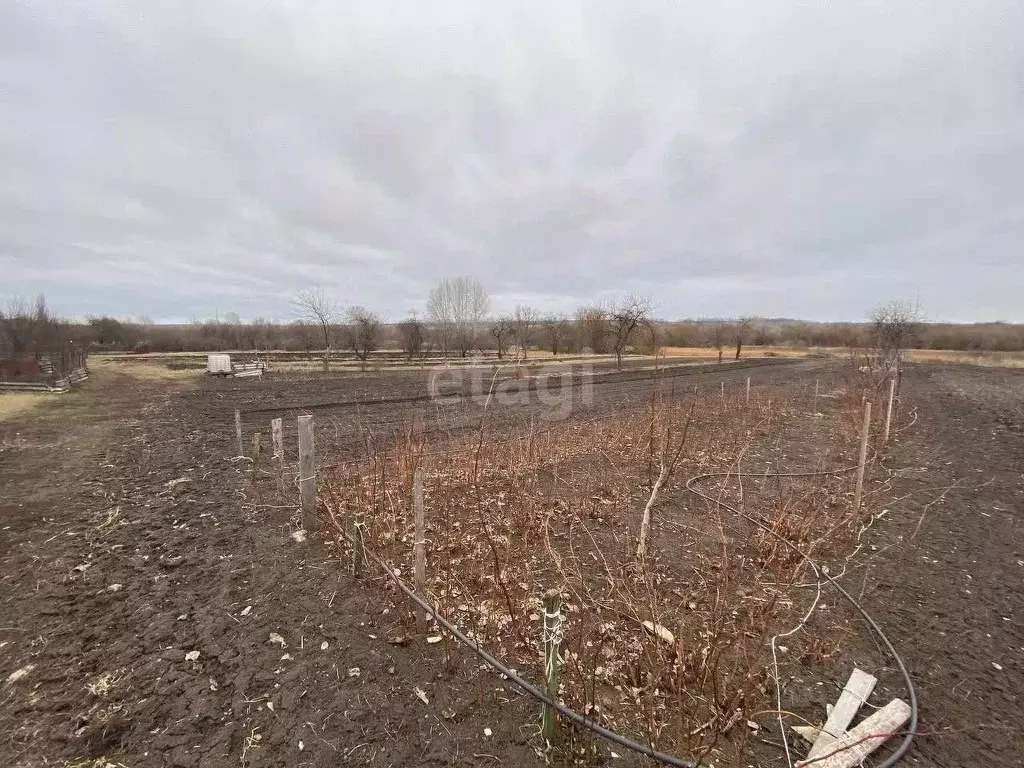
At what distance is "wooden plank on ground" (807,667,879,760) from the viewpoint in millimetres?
2465

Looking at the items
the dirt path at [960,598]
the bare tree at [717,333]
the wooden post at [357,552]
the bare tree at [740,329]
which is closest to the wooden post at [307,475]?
the wooden post at [357,552]

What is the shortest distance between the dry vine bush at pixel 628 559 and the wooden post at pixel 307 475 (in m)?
0.32

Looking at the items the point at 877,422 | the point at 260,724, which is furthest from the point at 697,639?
the point at 877,422

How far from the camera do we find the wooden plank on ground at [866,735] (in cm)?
229

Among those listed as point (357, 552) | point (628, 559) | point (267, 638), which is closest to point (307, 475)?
point (357, 552)

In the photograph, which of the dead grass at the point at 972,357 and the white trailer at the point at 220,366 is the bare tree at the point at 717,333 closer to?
the dead grass at the point at 972,357

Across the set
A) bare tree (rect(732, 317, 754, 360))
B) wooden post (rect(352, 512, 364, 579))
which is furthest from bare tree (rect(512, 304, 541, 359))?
wooden post (rect(352, 512, 364, 579))

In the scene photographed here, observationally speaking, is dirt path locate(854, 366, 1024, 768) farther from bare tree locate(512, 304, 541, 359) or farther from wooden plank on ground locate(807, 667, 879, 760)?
bare tree locate(512, 304, 541, 359)

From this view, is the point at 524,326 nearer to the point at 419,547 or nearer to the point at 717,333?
the point at 717,333

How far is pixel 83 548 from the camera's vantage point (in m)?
4.73

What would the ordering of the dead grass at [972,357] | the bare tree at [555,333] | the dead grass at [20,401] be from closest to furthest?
the dead grass at [20,401], the dead grass at [972,357], the bare tree at [555,333]

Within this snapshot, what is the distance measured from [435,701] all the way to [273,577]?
2313 millimetres

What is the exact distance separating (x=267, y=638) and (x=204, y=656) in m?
0.40

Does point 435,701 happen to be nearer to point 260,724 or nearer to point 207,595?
point 260,724
